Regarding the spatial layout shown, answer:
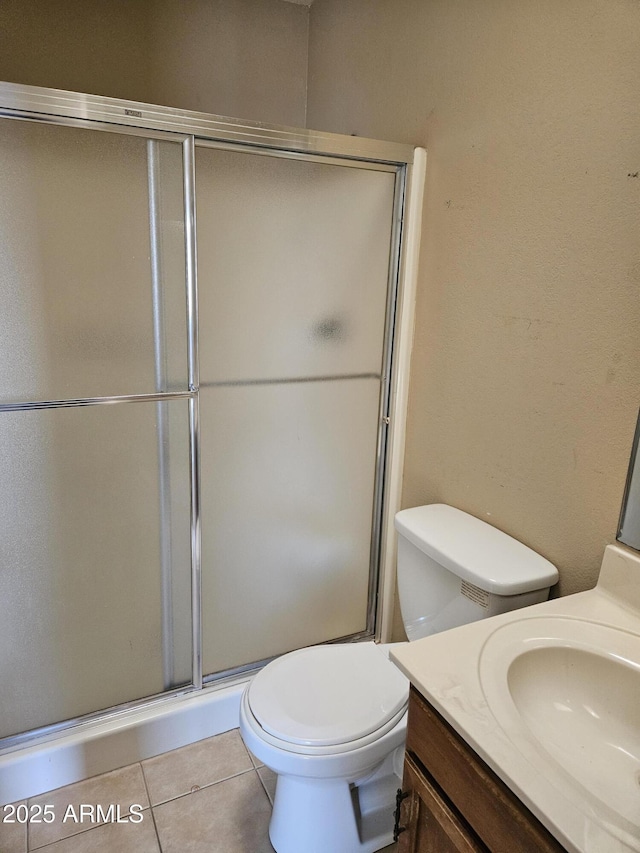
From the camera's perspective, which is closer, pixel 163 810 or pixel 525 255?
pixel 525 255

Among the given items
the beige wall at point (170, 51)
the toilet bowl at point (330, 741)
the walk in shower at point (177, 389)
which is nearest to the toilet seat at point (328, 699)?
the toilet bowl at point (330, 741)

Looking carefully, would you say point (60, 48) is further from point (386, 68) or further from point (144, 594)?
point (144, 594)

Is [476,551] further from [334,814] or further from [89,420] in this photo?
[89,420]

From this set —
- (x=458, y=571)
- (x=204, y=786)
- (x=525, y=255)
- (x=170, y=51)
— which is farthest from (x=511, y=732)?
(x=170, y=51)

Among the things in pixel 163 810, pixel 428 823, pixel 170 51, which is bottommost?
pixel 163 810

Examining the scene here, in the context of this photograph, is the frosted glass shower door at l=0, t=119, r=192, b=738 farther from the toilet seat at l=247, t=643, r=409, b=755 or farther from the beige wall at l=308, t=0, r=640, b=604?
the beige wall at l=308, t=0, r=640, b=604

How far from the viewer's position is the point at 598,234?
1.11m

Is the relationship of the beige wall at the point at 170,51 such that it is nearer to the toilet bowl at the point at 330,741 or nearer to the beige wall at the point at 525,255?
the beige wall at the point at 525,255

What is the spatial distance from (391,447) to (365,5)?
1.40 m

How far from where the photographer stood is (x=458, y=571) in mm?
1280

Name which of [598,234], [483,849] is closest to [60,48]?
[598,234]

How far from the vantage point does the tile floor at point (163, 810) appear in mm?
1453

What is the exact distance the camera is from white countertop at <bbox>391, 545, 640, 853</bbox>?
64 centimetres

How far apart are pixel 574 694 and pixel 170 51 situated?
7.42ft
